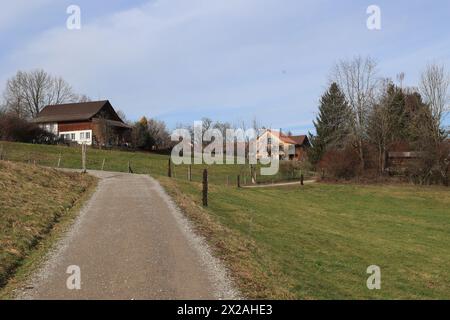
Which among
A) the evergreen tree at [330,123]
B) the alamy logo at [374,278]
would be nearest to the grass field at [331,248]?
the alamy logo at [374,278]

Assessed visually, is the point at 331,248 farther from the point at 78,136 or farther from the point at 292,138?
the point at 292,138

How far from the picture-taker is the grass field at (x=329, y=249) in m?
8.93

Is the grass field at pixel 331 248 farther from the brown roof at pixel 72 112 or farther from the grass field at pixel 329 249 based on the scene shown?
the brown roof at pixel 72 112

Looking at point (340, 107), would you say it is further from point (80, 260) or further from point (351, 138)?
point (80, 260)

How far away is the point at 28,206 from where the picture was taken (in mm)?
15117

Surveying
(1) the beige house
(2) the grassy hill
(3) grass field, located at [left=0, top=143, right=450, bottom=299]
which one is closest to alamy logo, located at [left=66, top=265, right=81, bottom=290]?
(2) the grassy hill

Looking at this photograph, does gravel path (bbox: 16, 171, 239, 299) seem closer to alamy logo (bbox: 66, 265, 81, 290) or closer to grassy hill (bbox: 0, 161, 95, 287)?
alamy logo (bbox: 66, 265, 81, 290)

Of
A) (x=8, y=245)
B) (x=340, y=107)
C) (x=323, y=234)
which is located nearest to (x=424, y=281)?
(x=323, y=234)

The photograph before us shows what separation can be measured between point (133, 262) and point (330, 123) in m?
53.8

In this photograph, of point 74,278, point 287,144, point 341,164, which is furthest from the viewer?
point 287,144

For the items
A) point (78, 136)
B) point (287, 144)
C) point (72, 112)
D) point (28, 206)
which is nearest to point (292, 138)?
point (287, 144)

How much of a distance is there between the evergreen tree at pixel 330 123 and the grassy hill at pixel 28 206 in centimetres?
3730

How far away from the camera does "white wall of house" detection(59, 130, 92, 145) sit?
80.7 m

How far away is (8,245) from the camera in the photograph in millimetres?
10516
